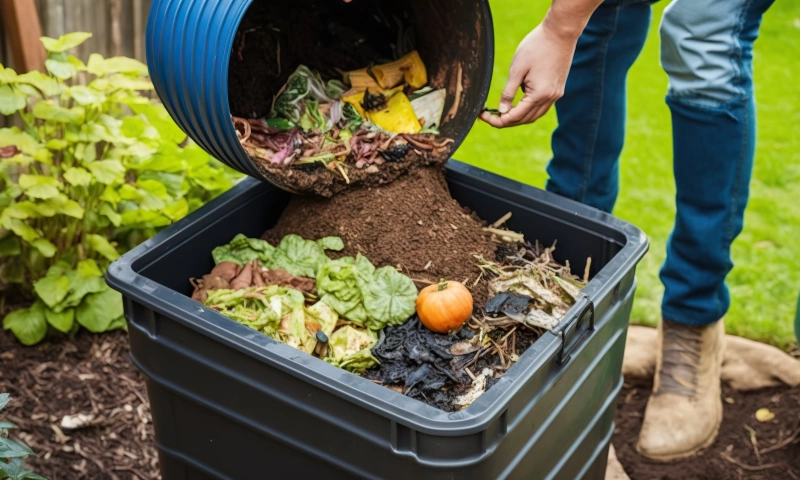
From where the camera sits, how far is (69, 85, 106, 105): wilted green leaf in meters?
2.54

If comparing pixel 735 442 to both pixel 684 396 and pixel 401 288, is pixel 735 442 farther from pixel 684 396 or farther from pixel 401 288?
pixel 401 288

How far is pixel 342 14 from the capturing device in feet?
8.51

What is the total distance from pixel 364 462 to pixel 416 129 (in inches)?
42.7

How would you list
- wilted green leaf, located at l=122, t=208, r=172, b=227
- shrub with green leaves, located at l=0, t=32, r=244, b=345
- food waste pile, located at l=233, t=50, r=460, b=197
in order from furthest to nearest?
wilted green leaf, located at l=122, t=208, r=172, b=227, shrub with green leaves, located at l=0, t=32, r=244, b=345, food waste pile, located at l=233, t=50, r=460, b=197

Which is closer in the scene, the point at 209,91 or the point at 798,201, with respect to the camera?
the point at 209,91

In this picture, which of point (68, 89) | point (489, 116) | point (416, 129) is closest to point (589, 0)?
point (489, 116)

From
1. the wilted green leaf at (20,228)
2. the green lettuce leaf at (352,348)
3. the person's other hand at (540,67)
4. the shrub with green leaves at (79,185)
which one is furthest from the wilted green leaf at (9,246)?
the person's other hand at (540,67)

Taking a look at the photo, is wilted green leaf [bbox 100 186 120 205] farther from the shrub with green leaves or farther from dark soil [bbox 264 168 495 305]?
dark soil [bbox 264 168 495 305]

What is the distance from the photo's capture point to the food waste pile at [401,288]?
6.42ft

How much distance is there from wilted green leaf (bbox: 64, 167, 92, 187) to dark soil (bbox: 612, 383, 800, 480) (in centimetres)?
173

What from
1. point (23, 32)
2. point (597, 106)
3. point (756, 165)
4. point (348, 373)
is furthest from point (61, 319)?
point (756, 165)

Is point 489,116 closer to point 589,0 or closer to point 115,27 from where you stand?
point 589,0

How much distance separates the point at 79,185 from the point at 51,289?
0.32m

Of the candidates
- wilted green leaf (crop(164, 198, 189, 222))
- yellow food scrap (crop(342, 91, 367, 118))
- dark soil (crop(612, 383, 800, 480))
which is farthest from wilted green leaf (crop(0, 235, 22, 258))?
dark soil (crop(612, 383, 800, 480))
